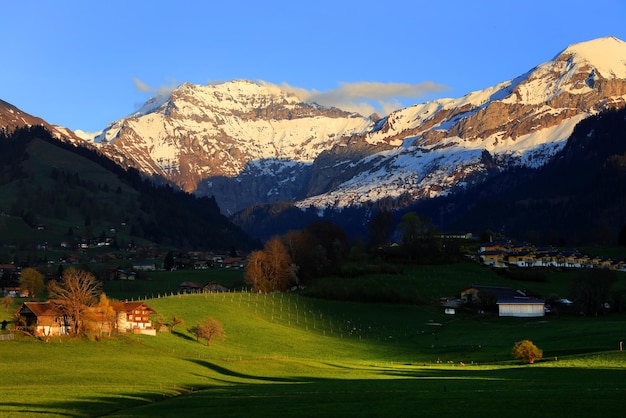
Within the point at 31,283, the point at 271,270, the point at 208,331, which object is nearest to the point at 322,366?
the point at 208,331

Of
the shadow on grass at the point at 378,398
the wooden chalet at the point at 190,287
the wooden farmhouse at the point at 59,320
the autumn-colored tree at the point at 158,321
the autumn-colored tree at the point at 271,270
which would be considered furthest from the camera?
the wooden chalet at the point at 190,287

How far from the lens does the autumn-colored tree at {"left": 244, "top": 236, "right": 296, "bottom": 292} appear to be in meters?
172

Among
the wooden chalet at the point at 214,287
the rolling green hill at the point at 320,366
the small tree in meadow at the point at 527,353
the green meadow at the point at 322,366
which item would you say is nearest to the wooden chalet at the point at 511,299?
the green meadow at the point at 322,366

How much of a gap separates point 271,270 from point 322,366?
81.1 m

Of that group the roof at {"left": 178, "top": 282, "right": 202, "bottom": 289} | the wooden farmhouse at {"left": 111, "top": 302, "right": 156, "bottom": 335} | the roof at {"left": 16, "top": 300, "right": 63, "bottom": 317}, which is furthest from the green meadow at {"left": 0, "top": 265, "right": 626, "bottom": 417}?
the roof at {"left": 178, "top": 282, "right": 202, "bottom": 289}

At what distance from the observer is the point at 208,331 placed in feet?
371

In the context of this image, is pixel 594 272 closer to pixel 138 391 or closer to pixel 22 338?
pixel 22 338

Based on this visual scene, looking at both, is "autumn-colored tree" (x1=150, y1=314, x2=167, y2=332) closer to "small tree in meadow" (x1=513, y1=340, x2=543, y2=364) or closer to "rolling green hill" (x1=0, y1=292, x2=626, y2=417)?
"rolling green hill" (x1=0, y1=292, x2=626, y2=417)

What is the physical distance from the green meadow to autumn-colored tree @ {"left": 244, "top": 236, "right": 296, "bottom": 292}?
11.4 metres

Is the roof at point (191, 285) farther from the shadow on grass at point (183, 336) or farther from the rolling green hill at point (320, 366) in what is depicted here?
the shadow on grass at point (183, 336)

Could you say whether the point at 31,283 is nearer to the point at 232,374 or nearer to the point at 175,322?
the point at 175,322

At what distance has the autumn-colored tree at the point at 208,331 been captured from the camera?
371 ft

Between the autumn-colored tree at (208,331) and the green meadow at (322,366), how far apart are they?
1.12 meters

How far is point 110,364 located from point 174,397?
20743 mm
